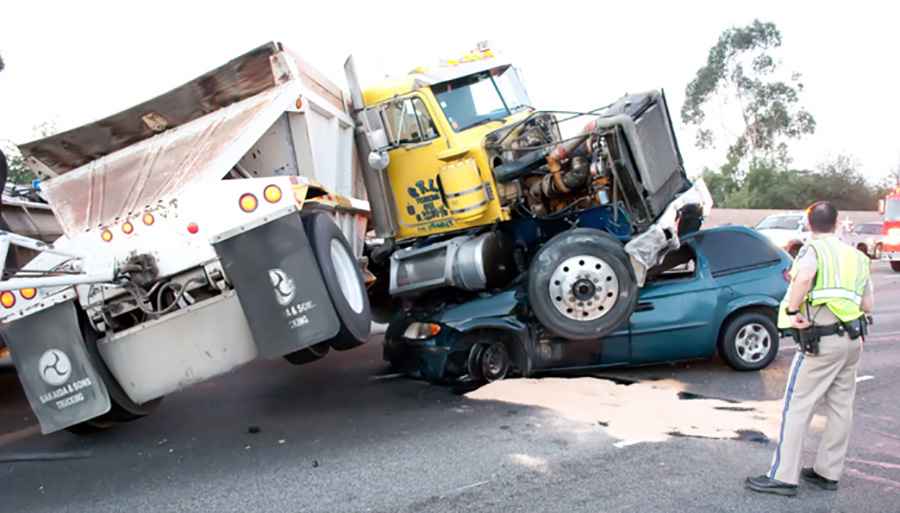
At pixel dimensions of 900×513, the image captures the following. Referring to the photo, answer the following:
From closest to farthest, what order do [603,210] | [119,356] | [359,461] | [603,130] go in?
[359,461], [119,356], [603,130], [603,210]

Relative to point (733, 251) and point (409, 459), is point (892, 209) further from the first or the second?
point (409, 459)

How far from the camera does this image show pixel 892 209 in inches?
690

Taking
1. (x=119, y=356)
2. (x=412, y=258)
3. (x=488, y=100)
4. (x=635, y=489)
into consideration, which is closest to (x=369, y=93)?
(x=488, y=100)

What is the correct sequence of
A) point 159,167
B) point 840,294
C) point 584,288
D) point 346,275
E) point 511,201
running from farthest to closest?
point 511,201
point 584,288
point 346,275
point 159,167
point 840,294

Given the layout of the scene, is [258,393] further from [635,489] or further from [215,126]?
[635,489]

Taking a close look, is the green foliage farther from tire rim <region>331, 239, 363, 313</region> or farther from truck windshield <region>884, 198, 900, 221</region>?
tire rim <region>331, 239, 363, 313</region>

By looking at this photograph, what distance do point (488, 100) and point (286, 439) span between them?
3.80 metres

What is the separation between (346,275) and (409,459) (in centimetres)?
151

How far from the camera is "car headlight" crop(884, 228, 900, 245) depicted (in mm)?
17250

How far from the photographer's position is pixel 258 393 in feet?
21.8

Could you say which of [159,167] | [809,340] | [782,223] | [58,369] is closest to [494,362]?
[809,340]

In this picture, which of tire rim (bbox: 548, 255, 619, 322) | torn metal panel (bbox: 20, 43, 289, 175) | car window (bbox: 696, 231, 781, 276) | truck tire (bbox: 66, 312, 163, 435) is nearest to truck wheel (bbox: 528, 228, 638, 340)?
tire rim (bbox: 548, 255, 619, 322)

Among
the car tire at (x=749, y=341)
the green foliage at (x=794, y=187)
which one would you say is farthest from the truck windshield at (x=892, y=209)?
→ the green foliage at (x=794, y=187)

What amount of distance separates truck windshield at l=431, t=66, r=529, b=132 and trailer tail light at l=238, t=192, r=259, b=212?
2675 millimetres
